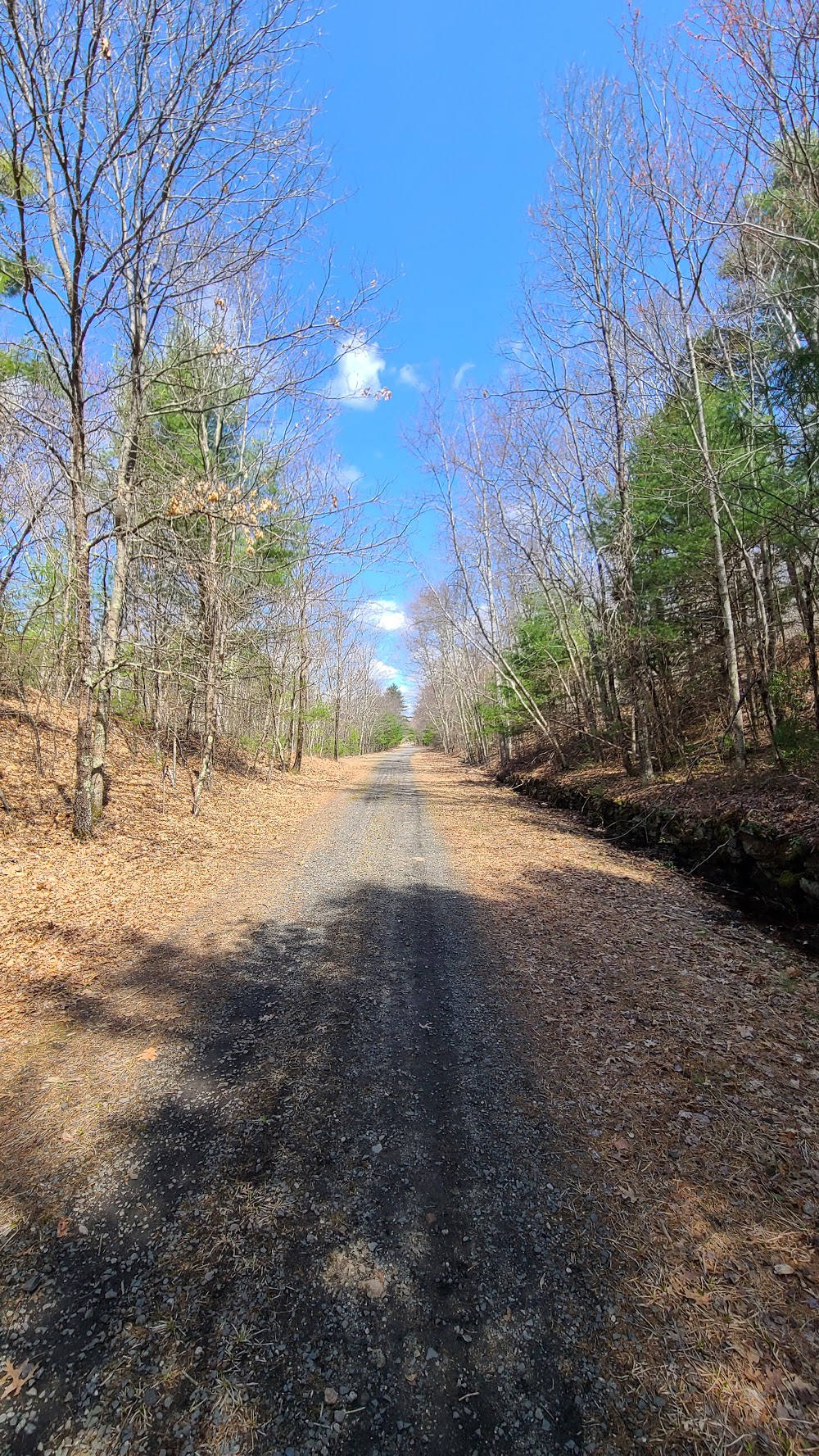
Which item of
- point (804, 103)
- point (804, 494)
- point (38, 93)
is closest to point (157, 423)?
point (38, 93)

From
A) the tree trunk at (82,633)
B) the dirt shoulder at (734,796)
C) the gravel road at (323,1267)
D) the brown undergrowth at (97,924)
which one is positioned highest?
the tree trunk at (82,633)

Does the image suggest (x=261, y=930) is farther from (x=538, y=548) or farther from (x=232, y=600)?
(x=538, y=548)

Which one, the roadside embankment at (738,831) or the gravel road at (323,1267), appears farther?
the roadside embankment at (738,831)

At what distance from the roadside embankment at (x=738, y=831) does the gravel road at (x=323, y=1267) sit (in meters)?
3.91

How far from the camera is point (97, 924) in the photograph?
512 cm

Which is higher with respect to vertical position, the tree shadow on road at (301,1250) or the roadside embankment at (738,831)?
the roadside embankment at (738,831)

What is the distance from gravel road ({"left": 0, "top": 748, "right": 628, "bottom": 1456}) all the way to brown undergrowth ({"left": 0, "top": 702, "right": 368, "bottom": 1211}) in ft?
1.00

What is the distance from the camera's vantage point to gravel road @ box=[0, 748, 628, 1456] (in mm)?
1605

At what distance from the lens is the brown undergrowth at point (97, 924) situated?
2.93 m

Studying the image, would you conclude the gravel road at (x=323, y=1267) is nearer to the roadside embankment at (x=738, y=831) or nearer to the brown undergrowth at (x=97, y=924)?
the brown undergrowth at (x=97, y=924)

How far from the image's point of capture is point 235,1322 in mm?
1851

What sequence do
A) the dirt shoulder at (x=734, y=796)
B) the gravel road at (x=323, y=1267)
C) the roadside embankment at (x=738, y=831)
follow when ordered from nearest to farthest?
the gravel road at (x=323, y=1267) < the roadside embankment at (x=738, y=831) < the dirt shoulder at (x=734, y=796)

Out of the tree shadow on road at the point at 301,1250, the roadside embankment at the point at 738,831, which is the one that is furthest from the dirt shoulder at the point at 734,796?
the tree shadow on road at the point at 301,1250

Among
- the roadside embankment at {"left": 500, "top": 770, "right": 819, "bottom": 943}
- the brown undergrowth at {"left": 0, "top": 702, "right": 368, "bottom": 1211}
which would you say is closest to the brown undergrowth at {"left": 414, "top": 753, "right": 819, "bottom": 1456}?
the roadside embankment at {"left": 500, "top": 770, "right": 819, "bottom": 943}
